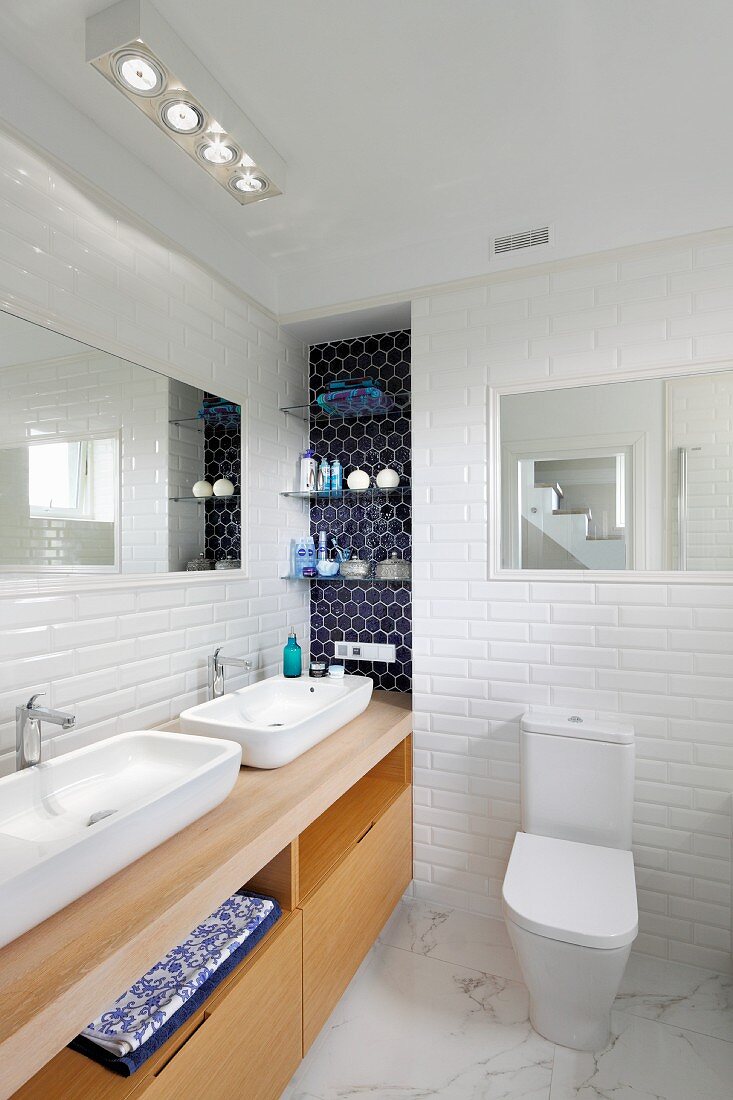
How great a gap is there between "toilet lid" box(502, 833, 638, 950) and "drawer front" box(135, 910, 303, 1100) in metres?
0.65

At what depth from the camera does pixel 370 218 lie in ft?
7.55

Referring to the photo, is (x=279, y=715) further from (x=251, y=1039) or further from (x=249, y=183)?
(x=249, y=183)

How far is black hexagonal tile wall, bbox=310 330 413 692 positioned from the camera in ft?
9.12

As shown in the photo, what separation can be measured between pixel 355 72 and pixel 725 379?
4.96 feet

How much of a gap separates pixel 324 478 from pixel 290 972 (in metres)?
1.90

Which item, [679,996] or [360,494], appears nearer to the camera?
[679,996]

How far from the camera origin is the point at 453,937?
88.5 inches

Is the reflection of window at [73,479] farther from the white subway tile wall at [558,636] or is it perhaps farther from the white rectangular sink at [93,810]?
the white subway tile wall at [558,636]

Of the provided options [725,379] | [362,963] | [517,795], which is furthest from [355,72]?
[362,963]

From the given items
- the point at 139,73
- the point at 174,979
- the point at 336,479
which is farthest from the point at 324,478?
the point at 174,979

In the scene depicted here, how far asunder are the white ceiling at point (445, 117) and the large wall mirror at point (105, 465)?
2.17 ft

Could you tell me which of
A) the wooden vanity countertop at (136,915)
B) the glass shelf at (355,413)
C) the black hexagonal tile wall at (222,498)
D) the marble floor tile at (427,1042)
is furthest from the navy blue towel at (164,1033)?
the glass shelf at (355,413)

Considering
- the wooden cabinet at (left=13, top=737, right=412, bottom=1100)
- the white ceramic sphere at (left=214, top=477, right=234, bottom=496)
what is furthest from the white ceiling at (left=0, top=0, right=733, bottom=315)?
the wooden cabinet at (left=13, top=737, right=412, bottom=1100)

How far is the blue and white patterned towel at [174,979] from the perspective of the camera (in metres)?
1.13
